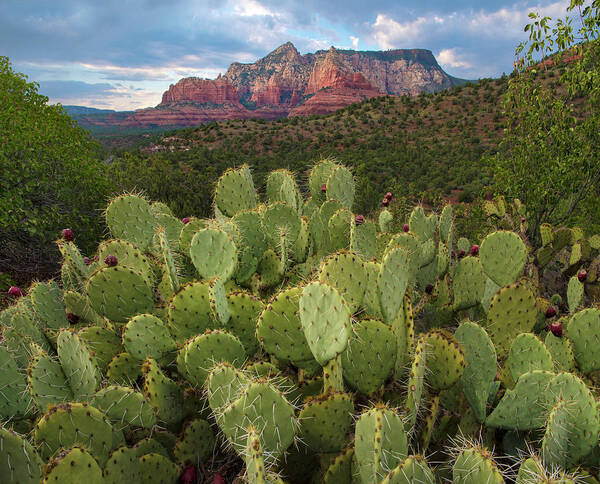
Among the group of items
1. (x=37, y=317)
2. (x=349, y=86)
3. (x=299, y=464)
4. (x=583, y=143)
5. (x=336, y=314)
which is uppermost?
(x=349, y=86)

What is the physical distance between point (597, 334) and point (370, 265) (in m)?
1.56

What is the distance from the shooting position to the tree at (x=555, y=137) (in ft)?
16.8

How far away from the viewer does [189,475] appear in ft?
5.28

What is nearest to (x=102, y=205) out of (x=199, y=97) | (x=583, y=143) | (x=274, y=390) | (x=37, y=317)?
(x=37, y=317)

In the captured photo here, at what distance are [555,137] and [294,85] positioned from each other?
13437 centimetres

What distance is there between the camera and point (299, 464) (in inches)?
62.4

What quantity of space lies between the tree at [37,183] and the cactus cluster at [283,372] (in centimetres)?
619

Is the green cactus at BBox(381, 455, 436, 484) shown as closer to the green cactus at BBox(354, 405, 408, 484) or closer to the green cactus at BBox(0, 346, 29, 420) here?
the green cactus at BBox(354, 405, 408, 484)

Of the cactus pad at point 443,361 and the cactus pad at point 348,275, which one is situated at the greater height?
the cactus pad at point 348,275

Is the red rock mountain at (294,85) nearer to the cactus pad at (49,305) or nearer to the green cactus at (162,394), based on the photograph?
the cactus pad at (49,305)

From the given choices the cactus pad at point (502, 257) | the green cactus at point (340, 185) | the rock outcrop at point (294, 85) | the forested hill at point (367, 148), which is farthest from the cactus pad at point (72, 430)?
the rock outcrop at point (294, 85)

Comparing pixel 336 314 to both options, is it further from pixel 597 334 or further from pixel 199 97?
pixel 199 97

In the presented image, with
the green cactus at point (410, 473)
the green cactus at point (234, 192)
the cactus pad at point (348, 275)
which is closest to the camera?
the green cactus at point (410, 473)

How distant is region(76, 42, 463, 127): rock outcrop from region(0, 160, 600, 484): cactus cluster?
88.2 metres
